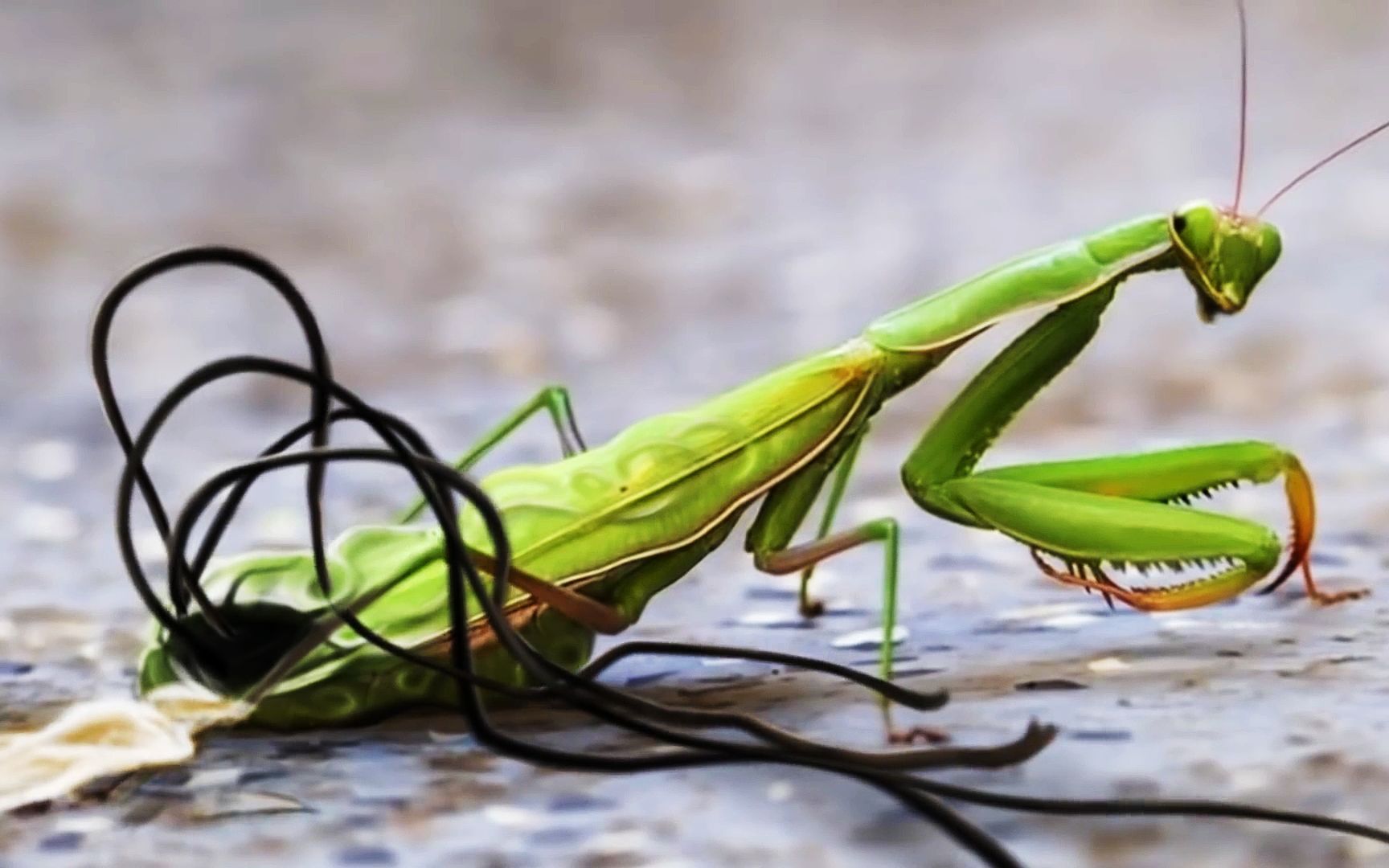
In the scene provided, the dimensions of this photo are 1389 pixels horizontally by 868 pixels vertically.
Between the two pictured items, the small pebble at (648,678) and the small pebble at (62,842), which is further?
the small pebble at (648,678)

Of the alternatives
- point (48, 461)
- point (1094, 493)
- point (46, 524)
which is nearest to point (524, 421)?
point (1094, 493)

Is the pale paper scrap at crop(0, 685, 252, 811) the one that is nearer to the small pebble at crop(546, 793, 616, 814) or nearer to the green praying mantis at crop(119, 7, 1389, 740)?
the green praying mantis at crop(119, 7, 1389, 740)

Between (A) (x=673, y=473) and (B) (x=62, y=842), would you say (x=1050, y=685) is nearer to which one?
(A) (x=673, y=473)

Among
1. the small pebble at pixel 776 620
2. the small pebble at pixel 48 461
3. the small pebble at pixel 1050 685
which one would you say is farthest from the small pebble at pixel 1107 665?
the small pebble at pixel 48 461

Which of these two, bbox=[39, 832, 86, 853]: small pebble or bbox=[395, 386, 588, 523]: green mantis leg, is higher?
bbox=[395, 386, 588, 523]: green mantis leg

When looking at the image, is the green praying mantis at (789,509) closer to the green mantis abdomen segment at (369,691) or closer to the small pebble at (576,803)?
the green mantis abdomen segment at (369,691)

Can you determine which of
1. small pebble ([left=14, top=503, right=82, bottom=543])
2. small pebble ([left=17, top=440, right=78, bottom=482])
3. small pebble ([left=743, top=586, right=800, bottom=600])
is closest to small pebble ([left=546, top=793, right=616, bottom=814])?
small pebble ([left=743, top=586, right=800, bottom=600])

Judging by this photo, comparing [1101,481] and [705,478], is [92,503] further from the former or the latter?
[1101,481]
